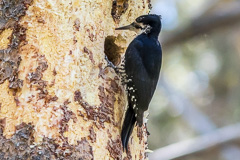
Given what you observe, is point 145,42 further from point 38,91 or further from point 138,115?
point 38,91

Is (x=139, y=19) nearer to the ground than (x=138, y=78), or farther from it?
farther from it

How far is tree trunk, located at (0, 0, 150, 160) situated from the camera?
7.91ft

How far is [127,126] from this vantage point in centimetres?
274

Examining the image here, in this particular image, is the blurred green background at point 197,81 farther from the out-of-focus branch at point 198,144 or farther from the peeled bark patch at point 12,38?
the peeled bark patch at point 12,38

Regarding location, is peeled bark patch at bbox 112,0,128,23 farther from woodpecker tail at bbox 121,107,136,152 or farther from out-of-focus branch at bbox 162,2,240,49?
out-of-focus branch at bbox 162,2,240,49

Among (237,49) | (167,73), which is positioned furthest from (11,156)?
(237,49)

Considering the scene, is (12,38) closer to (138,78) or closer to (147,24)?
(138,78)

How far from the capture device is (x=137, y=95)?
9.49 ft

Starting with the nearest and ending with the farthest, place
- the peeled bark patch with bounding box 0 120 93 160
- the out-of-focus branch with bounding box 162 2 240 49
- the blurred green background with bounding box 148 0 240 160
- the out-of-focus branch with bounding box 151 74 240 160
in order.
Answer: the peeled bark patch with bounding box 0 120 93 160 < the out-of-focus branch with bounding box 162 2 240 49 < the out-of-focus branch with bounding box 151 74 240 160 < the blurred green background with bounding box 148 0 240 160

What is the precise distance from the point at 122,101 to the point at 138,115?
138mm

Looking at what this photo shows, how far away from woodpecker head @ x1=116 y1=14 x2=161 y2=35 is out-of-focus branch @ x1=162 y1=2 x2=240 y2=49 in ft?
6.10

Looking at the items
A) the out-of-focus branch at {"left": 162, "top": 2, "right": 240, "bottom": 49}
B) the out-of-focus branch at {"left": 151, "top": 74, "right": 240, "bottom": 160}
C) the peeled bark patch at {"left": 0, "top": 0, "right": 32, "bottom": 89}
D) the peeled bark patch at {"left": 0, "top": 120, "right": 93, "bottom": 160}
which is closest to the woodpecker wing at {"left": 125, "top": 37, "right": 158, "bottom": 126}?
the peeled bark patch at {"left": 0, "top": 120, "right": 93, "bottom": 160}

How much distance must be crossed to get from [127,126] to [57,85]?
0.45 m

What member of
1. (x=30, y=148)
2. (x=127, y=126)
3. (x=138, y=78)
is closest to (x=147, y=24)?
(x=138, y=78)
